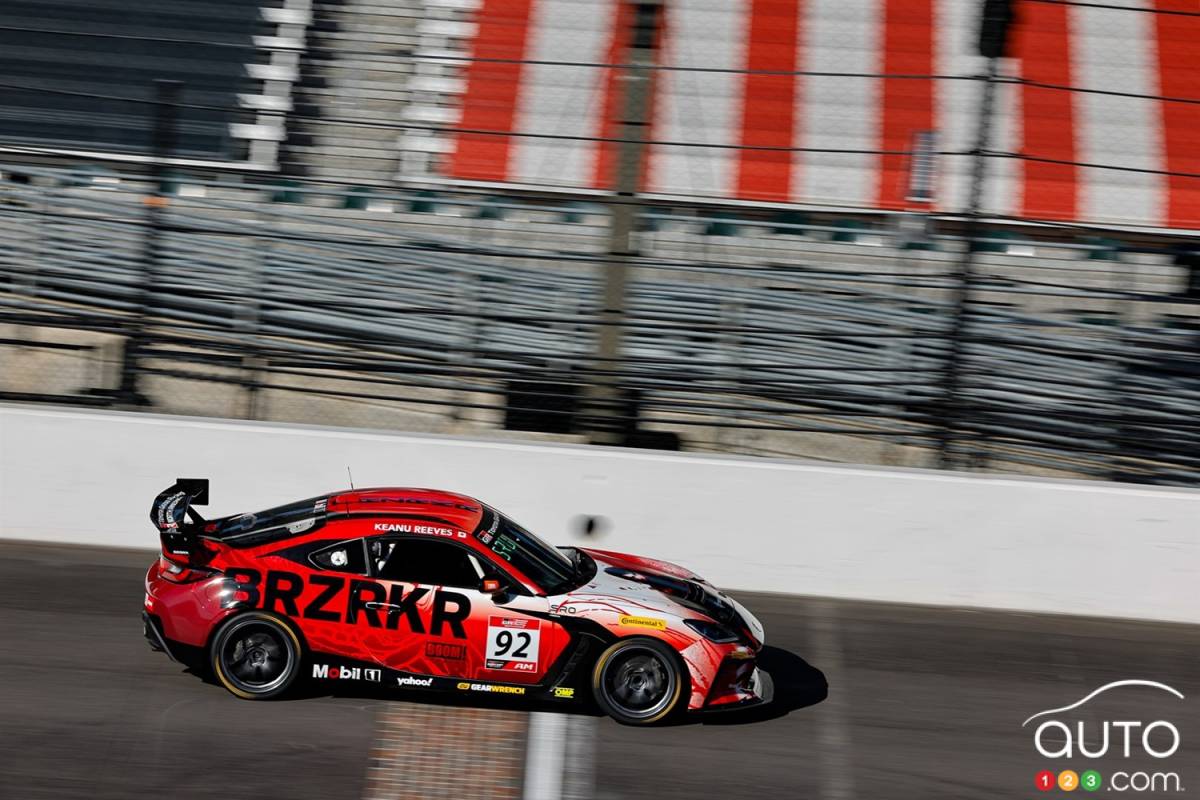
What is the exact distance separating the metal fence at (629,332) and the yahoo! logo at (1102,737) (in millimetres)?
2601

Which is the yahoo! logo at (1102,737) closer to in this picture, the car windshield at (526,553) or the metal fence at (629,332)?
the metal fence at (629,332)

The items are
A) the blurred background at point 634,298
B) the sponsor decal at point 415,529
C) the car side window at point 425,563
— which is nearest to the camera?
the car side window at point 425,563

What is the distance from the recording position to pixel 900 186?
11.0m

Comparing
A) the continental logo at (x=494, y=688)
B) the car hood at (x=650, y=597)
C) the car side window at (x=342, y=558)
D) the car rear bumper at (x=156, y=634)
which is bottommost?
the continental logo at (x=494, y=688)

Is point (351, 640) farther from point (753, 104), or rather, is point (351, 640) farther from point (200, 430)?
point (753, 104)

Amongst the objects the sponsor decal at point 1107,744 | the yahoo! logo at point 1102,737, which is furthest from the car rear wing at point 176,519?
the yahoo! logo at point 1102,737

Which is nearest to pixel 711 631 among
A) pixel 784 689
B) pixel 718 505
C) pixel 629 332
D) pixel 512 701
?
pixel 784 689

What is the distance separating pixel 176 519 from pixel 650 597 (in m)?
2.57

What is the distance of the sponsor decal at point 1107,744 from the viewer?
661 centimetres

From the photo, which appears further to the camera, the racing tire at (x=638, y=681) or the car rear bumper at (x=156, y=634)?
the car rear bumper at (x=156, y=634)

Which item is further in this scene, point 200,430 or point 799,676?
point 200,430

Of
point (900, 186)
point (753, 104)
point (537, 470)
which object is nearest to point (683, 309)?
point (537, 470)

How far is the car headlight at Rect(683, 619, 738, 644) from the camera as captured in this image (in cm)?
674

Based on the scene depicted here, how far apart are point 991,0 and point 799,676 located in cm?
498
